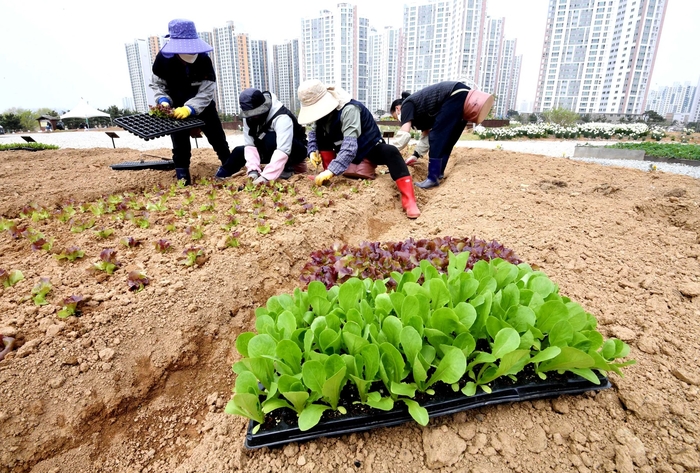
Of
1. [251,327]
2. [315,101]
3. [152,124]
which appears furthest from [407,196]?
[152,124]

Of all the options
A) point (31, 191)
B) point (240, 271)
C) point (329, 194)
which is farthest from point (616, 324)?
point (31, 191)

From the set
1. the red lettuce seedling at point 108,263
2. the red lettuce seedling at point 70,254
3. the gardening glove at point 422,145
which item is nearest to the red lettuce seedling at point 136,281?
the red lettuce seedling at point 108,263

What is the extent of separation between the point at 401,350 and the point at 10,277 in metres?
2.34

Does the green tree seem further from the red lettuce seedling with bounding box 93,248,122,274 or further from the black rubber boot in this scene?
the red lettuce seedling with bounding box 93,248,122,274

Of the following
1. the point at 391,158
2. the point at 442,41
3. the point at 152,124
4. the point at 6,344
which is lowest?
the point at 6,344

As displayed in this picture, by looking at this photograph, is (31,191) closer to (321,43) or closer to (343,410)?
(343,410)

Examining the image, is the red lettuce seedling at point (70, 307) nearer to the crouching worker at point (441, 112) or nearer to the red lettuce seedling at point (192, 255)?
the red lettuce seedling at point (192, 255)

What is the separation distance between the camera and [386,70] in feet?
174

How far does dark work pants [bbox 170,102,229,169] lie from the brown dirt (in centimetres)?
120

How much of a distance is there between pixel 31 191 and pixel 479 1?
47593 millimetres

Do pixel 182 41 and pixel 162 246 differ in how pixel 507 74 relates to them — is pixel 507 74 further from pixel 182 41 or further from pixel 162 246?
pixel 162 246

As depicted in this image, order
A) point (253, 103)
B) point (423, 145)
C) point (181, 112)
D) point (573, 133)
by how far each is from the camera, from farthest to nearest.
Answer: point (573, 133)
point (423, 145)
point (253, 103)
point (181, 112)

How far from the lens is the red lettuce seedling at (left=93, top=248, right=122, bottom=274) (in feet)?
7.43

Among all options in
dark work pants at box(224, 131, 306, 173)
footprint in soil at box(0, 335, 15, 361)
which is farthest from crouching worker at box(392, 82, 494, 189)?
footprint in soil at box(0, 335, 15, 361)
